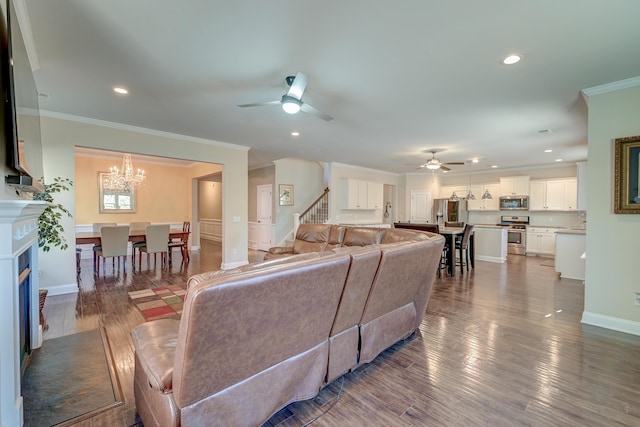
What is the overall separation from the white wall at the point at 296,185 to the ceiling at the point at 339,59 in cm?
342

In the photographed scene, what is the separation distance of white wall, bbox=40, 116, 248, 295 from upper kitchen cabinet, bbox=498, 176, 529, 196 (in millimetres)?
7744

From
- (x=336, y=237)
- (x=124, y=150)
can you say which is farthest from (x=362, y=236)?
(x=124, y=150)

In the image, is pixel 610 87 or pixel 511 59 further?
pixel 610 87

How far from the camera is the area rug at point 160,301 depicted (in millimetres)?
3307

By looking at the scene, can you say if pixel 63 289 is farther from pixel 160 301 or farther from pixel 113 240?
pixel 160 301

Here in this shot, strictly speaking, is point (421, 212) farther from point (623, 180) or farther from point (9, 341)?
point (9, 341)

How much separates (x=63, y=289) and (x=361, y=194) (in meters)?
7.04

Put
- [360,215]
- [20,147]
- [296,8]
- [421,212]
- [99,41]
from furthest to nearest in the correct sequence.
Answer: [421,212] → [360,215] → [99,41] → [296,8] → [20,147]

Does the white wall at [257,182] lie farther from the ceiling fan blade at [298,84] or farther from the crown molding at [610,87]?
the crown molding at [610,87]

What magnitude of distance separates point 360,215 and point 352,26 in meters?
7.24

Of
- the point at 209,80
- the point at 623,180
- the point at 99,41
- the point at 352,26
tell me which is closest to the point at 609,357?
the point at 623,180

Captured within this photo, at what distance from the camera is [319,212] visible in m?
8.34

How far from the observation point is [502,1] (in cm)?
182

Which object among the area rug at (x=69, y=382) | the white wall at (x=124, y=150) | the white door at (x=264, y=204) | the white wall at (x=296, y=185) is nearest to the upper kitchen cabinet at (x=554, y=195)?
the white wall at (x=296, y=185)
